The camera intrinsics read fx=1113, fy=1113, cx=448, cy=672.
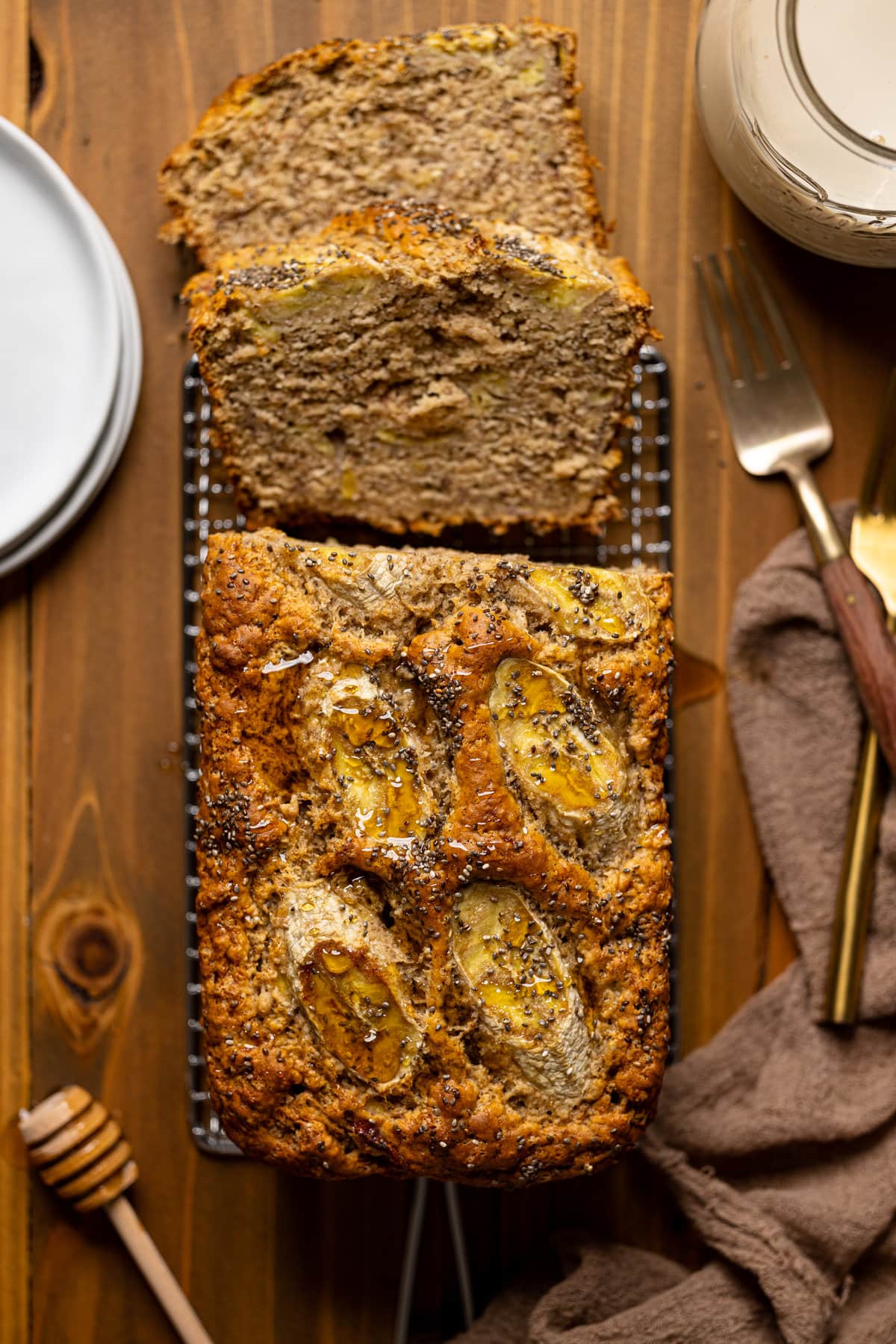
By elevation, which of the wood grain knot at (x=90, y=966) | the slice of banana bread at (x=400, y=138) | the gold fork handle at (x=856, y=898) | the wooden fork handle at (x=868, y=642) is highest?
the slice of banana bread at (x=400, y=138)

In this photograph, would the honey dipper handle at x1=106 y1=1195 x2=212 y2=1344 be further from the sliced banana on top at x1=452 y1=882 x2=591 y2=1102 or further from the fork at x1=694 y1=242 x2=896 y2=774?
the fork at x1=694 y1=242 x2=896 y2=774

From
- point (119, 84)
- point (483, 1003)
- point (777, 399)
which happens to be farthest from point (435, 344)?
point (483, 1003)

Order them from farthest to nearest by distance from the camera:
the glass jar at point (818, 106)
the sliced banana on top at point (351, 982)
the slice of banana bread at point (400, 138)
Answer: the slice of banana bread at point (400, 138) < the glass jar at point (818, 106) < the sliced banana on top at point (351, 982)

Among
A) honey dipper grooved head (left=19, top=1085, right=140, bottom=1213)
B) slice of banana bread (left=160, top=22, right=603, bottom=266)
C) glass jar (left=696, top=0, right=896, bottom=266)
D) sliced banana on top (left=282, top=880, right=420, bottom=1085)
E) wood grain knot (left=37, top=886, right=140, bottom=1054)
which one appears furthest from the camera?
wood grain knot (left=37, top=886, right=140, bottom=1054)

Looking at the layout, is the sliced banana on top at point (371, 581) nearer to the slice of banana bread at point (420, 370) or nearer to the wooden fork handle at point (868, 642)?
the slice of banana bread at point (420, 370)

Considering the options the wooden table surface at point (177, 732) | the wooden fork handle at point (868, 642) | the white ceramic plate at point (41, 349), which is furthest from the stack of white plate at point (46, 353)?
the wooden fork handle at point (868, 642)

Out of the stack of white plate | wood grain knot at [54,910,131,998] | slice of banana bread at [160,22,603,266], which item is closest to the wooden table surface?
wood grain knot at [54,910,131,998]
